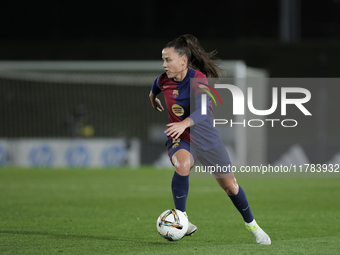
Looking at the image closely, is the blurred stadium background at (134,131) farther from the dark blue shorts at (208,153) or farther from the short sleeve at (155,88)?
the short sleeve at (155,88)

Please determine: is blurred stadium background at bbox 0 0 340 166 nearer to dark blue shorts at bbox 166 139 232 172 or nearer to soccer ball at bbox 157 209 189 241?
dark blue shorts at bbox 166 139 232 172

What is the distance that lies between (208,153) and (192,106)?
0.48 metres

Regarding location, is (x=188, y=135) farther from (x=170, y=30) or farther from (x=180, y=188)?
(x=170, y=30)

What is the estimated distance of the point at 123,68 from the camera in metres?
19.6

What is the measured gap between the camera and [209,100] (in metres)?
5.57

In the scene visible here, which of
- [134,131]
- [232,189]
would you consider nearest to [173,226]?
[232,189]

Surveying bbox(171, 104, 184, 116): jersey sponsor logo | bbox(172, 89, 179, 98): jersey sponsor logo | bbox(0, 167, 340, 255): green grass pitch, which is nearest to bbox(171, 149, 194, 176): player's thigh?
bbox(171, 104, 184, 116): jersey sponsor logo

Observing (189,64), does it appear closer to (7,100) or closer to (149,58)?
(7,100)

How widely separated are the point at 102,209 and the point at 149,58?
65.5 ft

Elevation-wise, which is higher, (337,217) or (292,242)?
(292,242)

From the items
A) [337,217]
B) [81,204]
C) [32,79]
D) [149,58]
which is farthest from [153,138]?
[337,217]

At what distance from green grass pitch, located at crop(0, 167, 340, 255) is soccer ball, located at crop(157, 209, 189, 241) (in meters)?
0.11

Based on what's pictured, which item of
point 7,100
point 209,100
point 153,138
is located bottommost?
point 153,138

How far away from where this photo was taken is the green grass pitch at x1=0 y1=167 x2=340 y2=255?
553 centimetres
